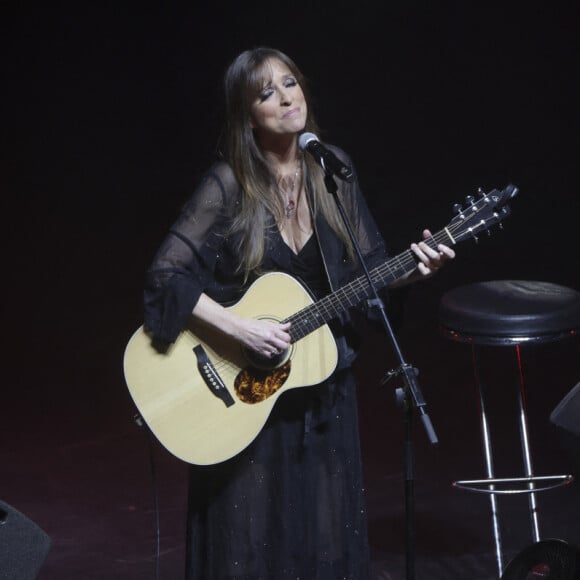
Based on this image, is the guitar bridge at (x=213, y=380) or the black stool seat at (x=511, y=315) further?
the black stool seat at (x=511, y=315)

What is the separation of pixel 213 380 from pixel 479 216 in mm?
861

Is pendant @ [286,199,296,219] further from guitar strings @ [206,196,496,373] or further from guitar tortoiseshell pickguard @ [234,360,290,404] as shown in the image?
guitar tortoiseshell pickguard @ [234,360,290,404]

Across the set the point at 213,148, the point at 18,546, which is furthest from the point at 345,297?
the point at 213,148

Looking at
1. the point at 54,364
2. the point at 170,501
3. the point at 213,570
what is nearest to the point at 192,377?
the point at 213,570

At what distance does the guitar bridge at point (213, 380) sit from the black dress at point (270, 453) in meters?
0.13

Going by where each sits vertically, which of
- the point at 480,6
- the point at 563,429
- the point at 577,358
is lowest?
the point at 577,358

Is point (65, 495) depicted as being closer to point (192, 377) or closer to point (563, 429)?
point (192, 377)

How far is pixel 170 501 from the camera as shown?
463cm

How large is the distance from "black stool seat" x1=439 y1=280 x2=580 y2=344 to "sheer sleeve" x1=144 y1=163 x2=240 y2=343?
859mm

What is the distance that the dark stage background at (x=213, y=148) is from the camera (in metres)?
5.98

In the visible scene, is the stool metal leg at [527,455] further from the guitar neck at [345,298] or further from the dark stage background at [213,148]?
the dark stage background at [213,148]

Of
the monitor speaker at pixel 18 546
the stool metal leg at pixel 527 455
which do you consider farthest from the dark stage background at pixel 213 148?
the monitor speaker at pixel 18 546

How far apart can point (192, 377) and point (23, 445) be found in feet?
7.88

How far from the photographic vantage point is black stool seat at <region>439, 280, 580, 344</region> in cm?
344
